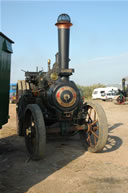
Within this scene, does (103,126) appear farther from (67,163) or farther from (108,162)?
(67,163)

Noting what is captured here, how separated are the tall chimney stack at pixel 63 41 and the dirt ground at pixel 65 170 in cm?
218

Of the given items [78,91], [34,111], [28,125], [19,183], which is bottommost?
[19,183]

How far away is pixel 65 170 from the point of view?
391 cm

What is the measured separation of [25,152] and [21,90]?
3301 mm

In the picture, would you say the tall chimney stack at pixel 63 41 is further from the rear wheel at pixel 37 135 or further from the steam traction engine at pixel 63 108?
the rear wheel at pixel 37 135

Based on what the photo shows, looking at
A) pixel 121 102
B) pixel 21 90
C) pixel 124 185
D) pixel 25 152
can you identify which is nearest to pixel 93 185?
pixel 124 185

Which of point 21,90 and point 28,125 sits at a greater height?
point 21,90

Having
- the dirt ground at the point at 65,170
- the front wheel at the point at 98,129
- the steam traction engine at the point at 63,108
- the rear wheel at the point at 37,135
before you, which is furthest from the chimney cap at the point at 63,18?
the dirt ground at the point at 65,170

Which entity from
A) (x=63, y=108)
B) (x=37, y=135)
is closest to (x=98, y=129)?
(x=63, y=108)

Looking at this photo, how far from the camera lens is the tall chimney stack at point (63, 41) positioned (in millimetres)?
5074

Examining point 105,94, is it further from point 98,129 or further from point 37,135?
point 37,135

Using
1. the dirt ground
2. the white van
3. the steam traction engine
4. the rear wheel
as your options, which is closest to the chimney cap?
the steam traction engine

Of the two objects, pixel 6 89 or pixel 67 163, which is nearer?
pixel 67 163

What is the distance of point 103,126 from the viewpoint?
4.65 meters
